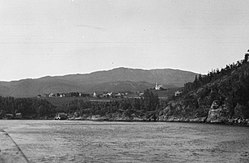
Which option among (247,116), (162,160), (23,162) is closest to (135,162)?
(162,160)

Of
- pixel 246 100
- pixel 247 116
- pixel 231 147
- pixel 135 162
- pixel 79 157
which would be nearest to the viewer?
pixel 135 162

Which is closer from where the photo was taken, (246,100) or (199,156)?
(199,156)

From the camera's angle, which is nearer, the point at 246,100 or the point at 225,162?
the point at 225,162

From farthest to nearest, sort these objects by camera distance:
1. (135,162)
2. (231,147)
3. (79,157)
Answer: (231,147) → (79,157) → (135,162)

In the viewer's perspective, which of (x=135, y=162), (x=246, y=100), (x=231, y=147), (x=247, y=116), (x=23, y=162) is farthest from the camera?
(x=246, y=100)

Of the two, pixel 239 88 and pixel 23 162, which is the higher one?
pixel 239 88

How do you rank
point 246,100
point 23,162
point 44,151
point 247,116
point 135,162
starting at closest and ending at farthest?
1. point 23,162
2. point 135,162
3. point 44,151
4. point 247,116
5. point 246,100

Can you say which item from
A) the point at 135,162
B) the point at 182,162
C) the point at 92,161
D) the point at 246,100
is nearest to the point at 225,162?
the point at 182,162

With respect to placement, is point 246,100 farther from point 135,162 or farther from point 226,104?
point 135,162

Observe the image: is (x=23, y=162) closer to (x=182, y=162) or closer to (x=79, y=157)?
(x=79, y=157)
